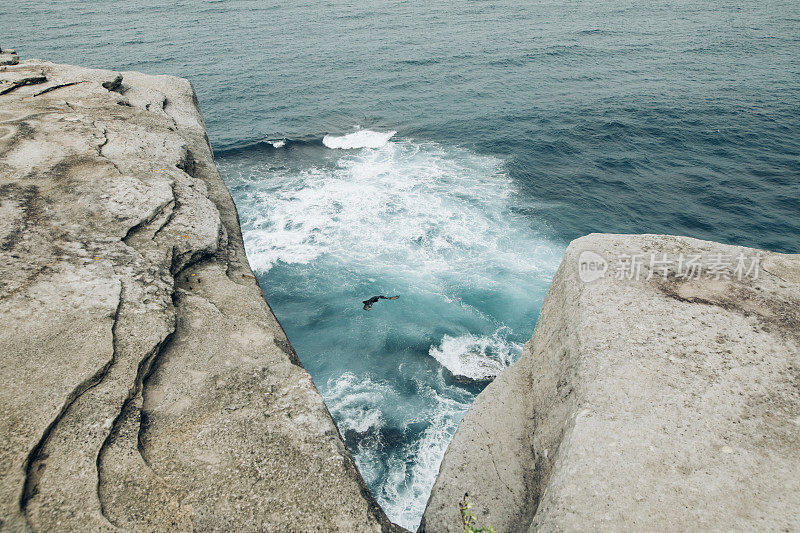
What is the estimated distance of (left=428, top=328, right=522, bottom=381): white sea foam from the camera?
13.2 metres

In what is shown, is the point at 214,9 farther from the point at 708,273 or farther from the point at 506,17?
the point at 708,273

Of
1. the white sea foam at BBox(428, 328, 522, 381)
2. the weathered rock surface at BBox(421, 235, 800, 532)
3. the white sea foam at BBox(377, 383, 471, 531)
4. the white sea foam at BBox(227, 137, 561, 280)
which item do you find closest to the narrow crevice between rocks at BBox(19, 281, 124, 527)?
the weathered rock surface at BBox(421, 235, 800, 532)

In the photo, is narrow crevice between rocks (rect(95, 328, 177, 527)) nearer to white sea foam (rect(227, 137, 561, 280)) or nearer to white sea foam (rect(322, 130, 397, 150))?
white sea foam (rect(227, 137, 561, 280))

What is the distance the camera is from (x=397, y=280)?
16.6 meters

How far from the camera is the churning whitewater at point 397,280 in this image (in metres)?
11.9

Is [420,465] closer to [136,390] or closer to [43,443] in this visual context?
[136,390]

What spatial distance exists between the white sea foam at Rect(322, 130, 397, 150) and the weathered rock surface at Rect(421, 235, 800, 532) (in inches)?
842

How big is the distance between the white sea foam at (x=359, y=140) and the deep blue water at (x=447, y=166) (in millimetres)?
494

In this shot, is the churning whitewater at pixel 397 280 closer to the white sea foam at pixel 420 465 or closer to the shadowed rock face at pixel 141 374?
the white sea foam at pixel 420 465

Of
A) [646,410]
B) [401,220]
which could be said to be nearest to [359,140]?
[401,220]

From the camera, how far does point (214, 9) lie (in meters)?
63.8

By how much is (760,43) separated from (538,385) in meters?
50.5

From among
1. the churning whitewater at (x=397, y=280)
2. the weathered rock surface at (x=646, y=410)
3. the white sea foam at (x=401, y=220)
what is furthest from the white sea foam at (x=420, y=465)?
the white sea foam at (x=401, y=220)

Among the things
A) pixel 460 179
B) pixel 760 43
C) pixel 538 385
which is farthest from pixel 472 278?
pixel 760 43
